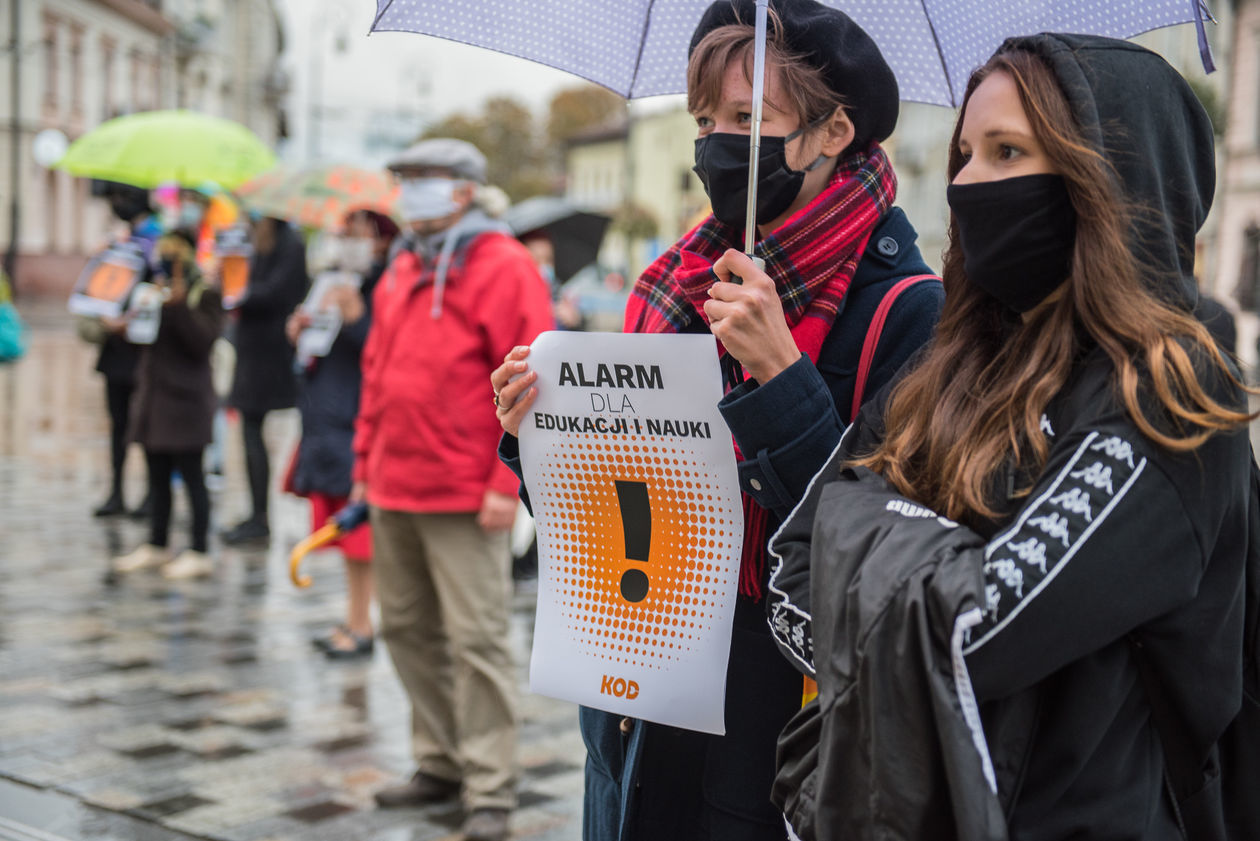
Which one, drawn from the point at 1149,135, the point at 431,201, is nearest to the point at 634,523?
the point at 1149,135

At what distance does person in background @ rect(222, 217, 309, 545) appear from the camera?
8.60m

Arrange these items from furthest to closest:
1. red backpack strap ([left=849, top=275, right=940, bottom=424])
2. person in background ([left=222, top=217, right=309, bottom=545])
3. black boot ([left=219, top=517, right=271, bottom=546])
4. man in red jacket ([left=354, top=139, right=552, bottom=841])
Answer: black boot ([left=219, top=517, right=271, bottom=546]) < person in background ([left=222, top=217, right=309, bottom=545]) < man in red jacket ([left=354, top=139, right=552, bottom=841]) < red backpack strap ([left=849, top=275, right=940, bottom=424])

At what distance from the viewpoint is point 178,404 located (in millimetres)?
8086

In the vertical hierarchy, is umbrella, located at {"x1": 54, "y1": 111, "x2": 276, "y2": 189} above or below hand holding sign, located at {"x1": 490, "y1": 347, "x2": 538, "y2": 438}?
above

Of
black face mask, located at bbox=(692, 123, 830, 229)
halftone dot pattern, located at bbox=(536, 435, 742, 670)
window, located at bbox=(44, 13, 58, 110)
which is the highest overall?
window, located at bbox=(44, 13, 58, 110)

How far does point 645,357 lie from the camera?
83.5 inches

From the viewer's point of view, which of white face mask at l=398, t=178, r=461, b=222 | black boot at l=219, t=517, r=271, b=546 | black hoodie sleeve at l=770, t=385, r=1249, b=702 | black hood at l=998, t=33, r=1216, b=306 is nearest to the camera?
black hoodie sleeve at l=770, t=385, r=1249, b=702

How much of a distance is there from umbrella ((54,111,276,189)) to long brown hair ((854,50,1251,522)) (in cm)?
825

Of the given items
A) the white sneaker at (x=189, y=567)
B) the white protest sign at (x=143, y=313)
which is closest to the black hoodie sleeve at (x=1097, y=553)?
the white sneaker at (x=189, y=567)

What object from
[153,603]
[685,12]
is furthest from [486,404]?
[153,603]

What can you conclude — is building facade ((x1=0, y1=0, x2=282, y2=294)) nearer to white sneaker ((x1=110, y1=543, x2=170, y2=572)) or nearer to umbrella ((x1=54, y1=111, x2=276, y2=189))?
umbrella ((x1=54, y1=111, x2=276, y2=189))

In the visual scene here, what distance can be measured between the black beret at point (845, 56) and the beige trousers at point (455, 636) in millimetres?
2507

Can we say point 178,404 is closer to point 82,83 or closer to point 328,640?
point 328,640

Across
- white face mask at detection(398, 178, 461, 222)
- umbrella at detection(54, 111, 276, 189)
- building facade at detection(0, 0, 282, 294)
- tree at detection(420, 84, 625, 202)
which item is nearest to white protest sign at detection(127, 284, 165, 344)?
umbrella at detection(54, 111, 276, 189)
